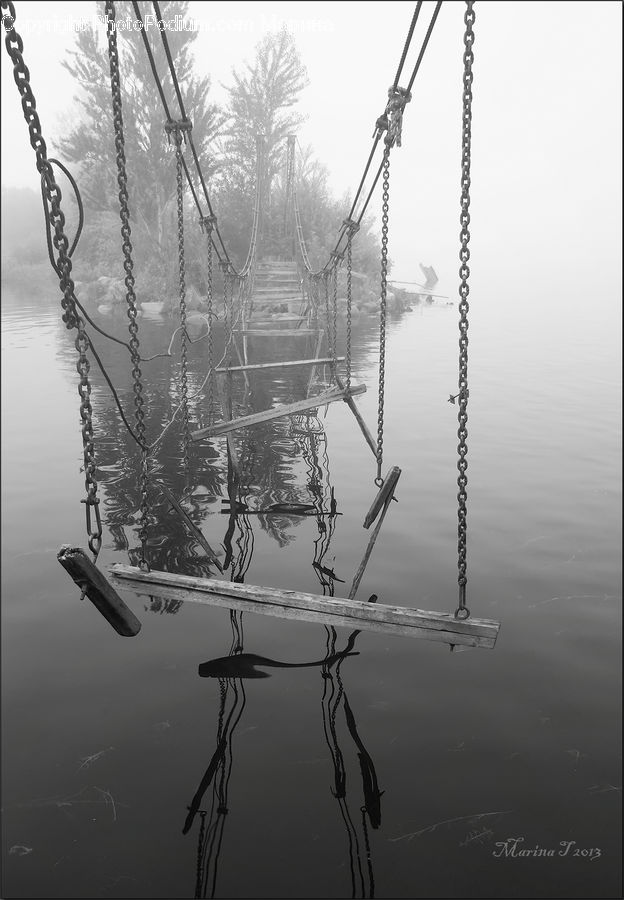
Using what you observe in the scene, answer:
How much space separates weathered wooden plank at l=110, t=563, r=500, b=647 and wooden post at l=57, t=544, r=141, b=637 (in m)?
0.31

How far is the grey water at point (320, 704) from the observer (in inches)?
114

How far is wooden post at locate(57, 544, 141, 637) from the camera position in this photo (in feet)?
9.85

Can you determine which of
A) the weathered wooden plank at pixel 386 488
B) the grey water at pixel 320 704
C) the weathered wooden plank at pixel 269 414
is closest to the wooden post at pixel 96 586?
the grey water at pixel 320 704

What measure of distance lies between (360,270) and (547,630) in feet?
92.3

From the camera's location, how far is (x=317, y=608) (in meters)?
3.46

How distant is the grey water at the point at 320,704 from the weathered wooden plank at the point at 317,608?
2.49ft

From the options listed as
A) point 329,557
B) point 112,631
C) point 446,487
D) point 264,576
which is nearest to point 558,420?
point 446,487

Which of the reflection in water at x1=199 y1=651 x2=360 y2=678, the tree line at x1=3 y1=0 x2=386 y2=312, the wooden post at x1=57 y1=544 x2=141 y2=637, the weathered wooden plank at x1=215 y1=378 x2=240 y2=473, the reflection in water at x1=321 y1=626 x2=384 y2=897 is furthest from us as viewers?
the tree line at x1=3 y1=0 x2=386 y2=312

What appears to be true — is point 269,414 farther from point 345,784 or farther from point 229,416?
point 345,784

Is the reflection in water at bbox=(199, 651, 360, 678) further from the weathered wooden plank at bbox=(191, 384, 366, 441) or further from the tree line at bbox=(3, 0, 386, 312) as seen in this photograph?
the tree line at bbox=(3, 0, 386, 312)

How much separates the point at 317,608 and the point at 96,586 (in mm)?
1194

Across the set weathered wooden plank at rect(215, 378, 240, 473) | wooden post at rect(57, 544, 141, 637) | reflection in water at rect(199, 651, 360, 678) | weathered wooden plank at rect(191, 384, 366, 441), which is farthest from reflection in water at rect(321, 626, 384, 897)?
weathered wooden plank at rect(215, 378, 240, 473)

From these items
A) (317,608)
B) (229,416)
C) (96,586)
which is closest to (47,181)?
(96,586)

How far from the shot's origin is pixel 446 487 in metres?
7.71
